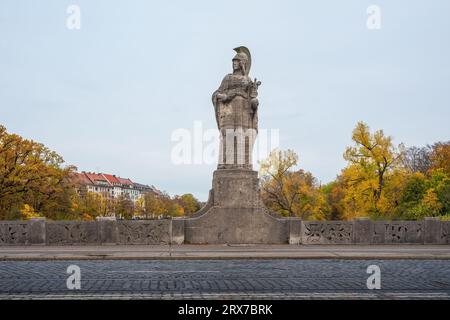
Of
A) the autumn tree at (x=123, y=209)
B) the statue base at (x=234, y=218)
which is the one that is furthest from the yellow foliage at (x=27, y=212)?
the autumn tree at (x=123, y=209)

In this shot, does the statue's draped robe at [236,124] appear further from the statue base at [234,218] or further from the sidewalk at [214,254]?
the sidewalk at [214,254]

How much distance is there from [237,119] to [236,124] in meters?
0.23

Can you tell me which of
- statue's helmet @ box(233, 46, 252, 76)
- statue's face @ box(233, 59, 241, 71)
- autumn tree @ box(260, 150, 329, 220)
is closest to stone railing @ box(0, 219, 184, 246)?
statue's face @ box(233, 59, 241, 71)

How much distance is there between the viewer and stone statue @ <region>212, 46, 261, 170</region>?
2377cm

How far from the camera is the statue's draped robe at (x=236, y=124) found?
2375cm

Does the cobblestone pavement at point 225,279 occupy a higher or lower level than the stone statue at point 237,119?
lower

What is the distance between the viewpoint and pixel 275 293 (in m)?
9.78

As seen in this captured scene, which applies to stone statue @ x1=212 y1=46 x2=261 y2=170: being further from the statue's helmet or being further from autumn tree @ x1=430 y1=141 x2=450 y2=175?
autumn tree @ x1=430 y1=141 x2=450 y2=175

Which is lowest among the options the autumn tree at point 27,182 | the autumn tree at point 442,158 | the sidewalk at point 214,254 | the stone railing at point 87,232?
the sidewalk at point 214,254

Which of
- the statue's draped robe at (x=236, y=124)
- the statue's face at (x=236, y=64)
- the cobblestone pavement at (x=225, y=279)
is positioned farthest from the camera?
the statue's face at (x=236, y=64)

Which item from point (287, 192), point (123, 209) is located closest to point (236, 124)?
point (287, 192)
